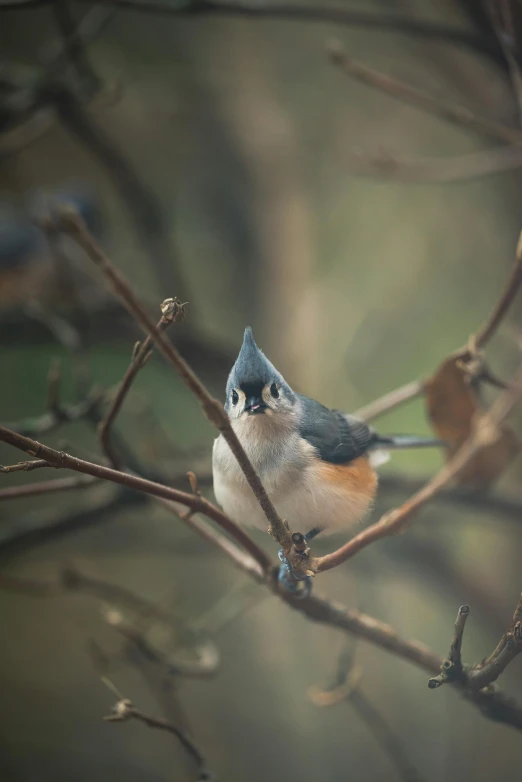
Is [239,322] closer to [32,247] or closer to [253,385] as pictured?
[32,247]

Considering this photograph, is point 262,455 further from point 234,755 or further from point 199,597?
point 199,597

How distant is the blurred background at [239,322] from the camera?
1338mm

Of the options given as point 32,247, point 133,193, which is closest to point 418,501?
point 133,193

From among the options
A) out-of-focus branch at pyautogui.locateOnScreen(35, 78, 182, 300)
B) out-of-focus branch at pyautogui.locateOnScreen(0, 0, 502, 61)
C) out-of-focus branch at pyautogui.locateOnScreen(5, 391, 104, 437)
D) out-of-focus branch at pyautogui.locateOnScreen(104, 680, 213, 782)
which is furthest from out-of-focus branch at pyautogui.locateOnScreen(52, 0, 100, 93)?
out-of-focus branch at pyautogui.locateOnScreen(104, 680, 213, 782)

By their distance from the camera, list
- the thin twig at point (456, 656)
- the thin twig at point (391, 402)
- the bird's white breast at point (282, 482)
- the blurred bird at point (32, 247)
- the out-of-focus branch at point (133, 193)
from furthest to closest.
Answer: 1. the blurred bird at point (32, 247)
2. the out-of-focus branch at point (133, 193)
3. the thin twig at point (391, 402)
4. the bird's white breast at point (282, 482)
5. the thin twig at point (456, 656)

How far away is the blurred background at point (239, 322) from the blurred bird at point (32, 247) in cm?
1

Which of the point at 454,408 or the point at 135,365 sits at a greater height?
the point at 135,365

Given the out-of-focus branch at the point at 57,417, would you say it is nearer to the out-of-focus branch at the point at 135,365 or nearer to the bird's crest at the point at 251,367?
the out-of-focus branch at the point at 135,365

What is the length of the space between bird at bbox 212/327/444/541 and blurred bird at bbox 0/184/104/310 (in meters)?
1.48

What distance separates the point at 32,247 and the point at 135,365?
2012 millimetres

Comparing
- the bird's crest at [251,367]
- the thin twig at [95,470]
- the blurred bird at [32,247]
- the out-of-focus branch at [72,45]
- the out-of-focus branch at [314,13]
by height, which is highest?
the out-of-focus branch at [314,13]

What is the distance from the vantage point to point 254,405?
72 cm

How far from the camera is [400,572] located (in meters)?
1.87

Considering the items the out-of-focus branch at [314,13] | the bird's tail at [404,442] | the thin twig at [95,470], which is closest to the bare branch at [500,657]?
the thin twig at [95,470]
